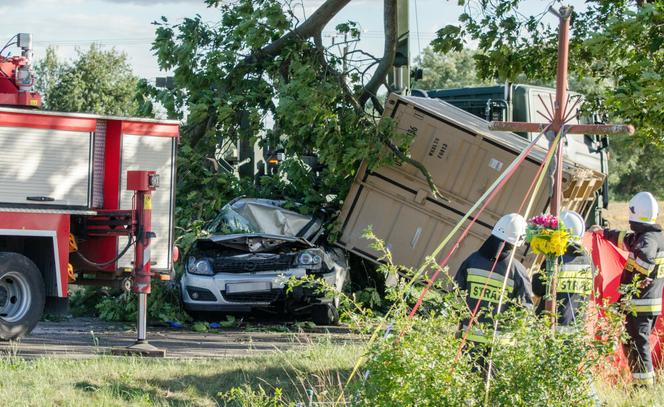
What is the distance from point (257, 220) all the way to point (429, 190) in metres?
2.25

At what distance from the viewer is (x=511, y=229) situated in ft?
25.4

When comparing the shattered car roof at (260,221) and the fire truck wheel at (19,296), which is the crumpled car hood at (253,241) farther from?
the fire truck wheel at (19,296)

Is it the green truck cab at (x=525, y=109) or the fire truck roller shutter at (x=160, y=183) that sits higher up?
the green truck cab at (x=525, y=109)

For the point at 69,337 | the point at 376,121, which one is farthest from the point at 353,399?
the point at 376,121

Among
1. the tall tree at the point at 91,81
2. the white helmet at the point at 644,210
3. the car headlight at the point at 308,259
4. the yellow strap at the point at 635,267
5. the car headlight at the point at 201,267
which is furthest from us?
the tall tree at the point at 91,81

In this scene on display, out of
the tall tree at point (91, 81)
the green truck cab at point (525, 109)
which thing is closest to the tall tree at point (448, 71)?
the tall tree at point (91, 81)

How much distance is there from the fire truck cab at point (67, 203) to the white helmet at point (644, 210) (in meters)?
4.45

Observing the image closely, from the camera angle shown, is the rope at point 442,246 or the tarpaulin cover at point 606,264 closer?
the rope at point 442,246

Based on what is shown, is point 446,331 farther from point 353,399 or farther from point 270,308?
point 270,308

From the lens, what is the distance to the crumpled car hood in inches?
506

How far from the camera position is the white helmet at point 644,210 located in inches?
366

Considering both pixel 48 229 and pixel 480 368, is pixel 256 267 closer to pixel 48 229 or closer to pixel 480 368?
pixel 48 229

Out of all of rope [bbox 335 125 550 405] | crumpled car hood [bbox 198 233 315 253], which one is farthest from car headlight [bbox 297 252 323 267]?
rope [bbox 335 125 550 405]

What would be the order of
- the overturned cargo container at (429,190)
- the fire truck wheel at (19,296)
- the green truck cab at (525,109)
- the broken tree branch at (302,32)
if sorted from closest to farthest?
the fire truck wheel at (19,296)
the overturned cargo container at (429,190)
the broken tree branch at (302,32)
the green truck cab at (525,109)
